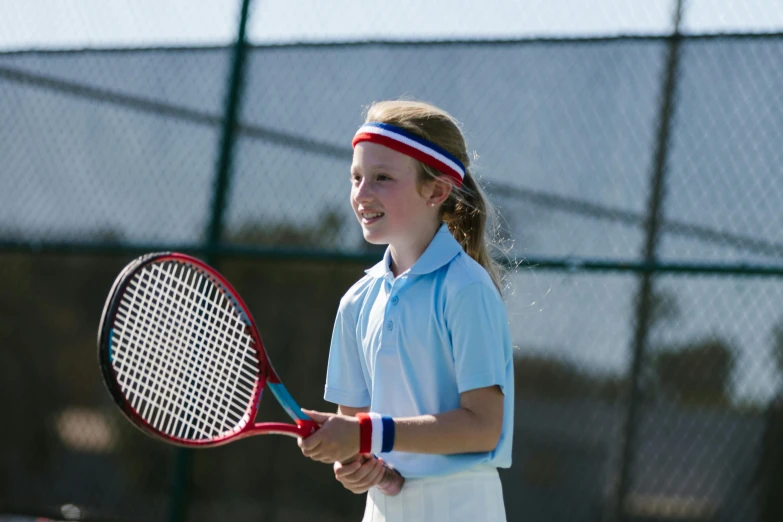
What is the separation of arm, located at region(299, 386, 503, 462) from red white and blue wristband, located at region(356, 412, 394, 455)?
0.01 metres

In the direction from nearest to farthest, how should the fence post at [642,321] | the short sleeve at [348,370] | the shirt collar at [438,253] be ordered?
the shirt collar at [438,253]
the short sleeve at [348,370]
the fence post at [642,321]

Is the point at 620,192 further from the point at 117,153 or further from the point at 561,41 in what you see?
the point at 117,153

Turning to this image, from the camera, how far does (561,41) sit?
13.9 feet

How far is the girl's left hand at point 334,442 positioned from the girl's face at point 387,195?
48 cm

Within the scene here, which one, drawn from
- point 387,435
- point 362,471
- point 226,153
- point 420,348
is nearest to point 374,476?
point 362,471

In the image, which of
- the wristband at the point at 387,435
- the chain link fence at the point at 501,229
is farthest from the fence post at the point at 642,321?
the wristband at the point at 387,435

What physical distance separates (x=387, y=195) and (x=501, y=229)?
192 centimetres

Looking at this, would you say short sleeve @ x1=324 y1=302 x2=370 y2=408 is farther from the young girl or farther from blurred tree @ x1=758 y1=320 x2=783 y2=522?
blurred tree @ x1=758 y1=320 x2=783 y2=522

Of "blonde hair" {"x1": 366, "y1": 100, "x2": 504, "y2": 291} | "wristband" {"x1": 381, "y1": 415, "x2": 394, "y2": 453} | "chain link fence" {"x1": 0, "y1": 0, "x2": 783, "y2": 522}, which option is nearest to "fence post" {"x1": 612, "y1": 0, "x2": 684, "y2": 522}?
"chain link fence" {"x1": 0, "y1": 0, "x2": 783, "y2": 522}

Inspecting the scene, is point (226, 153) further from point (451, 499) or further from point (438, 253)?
point (451, 499)

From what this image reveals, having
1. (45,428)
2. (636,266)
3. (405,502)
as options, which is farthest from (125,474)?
(405,502)

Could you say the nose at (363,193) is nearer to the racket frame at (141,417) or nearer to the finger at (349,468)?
the racket frame at (141,417)

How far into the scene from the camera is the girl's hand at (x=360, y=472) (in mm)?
2121

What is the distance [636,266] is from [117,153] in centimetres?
261
